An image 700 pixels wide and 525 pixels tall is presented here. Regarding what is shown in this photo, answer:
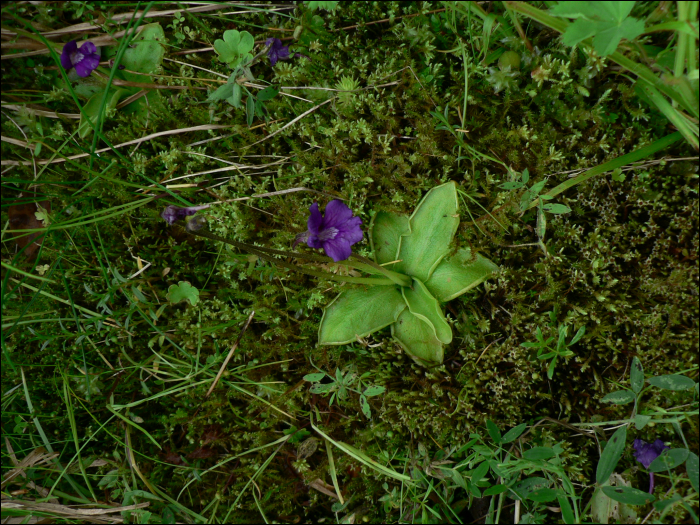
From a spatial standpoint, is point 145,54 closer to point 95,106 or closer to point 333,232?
point 95,106

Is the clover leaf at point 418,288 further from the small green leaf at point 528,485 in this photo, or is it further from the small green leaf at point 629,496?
the small green leaf at point 629,496

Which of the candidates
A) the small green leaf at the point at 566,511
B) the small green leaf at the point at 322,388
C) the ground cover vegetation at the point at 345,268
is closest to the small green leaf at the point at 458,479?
A: the ground cover vegetation at the point at 345,268

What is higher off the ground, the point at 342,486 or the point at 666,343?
the point at 666,343

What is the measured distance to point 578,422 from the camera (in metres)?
2.16

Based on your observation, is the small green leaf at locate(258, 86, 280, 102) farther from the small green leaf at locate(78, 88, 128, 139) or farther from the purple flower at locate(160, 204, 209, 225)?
the small green leaf at locate(78, 88, 128, 139)

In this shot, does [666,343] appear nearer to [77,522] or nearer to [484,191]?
[484,191]

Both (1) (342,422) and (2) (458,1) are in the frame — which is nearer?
(2) (458,1)

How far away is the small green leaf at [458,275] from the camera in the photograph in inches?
83.5

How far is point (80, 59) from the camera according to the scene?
2449 millimetres

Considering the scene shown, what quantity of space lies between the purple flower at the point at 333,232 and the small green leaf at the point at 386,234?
382 millimetres

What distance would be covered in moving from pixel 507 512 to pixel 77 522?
206 centimetres

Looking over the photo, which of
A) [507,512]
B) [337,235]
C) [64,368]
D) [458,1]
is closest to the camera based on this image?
[337,235]

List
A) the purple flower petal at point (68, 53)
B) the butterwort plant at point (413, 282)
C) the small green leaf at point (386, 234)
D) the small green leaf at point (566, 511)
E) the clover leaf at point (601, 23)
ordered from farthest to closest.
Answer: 1. the purple flower petal at point (68, 53)
2. the small green leaf at point (386, 234)
3. the butterwort plant at point (413, 282)
4. the small green leaf at point (566, 511)
5. the clover leaf at point (601, 23)

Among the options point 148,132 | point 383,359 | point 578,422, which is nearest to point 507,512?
point 578,422
